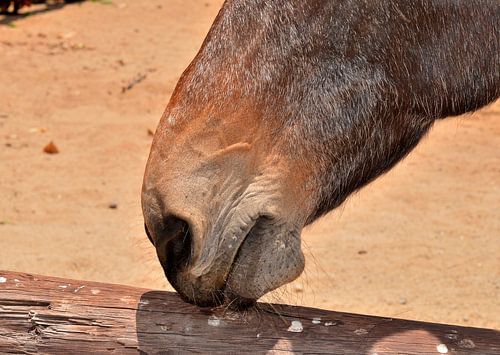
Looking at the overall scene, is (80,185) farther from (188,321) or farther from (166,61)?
(188,321)

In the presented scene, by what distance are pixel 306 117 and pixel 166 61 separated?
751cm

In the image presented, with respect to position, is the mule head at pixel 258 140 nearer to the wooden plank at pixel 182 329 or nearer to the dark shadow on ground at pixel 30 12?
the wooden plank at pixel 182 329

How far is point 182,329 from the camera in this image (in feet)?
8.85

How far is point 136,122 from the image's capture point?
329 inches

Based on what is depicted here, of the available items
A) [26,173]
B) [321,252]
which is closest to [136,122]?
[26,173]

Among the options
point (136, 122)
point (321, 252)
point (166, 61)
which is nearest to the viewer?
point (321, 252)

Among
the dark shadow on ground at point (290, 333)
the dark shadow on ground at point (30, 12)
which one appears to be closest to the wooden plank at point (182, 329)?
the dark shadow on ground at point (290, 333)

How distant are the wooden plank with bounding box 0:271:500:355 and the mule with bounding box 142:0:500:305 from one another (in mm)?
110

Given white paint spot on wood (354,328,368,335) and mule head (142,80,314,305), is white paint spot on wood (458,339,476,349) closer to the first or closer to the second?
white paint spot on wood (354,328,368,335)

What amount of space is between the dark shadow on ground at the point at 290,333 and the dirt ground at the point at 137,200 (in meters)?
0.28

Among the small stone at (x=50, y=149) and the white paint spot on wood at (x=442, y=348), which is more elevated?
the white paint spot on wood at (x=442, y=348)

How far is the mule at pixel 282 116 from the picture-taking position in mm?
2607

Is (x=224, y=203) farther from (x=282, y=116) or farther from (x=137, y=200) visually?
(x=137, y=200)

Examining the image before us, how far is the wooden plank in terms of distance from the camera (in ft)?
8.63
